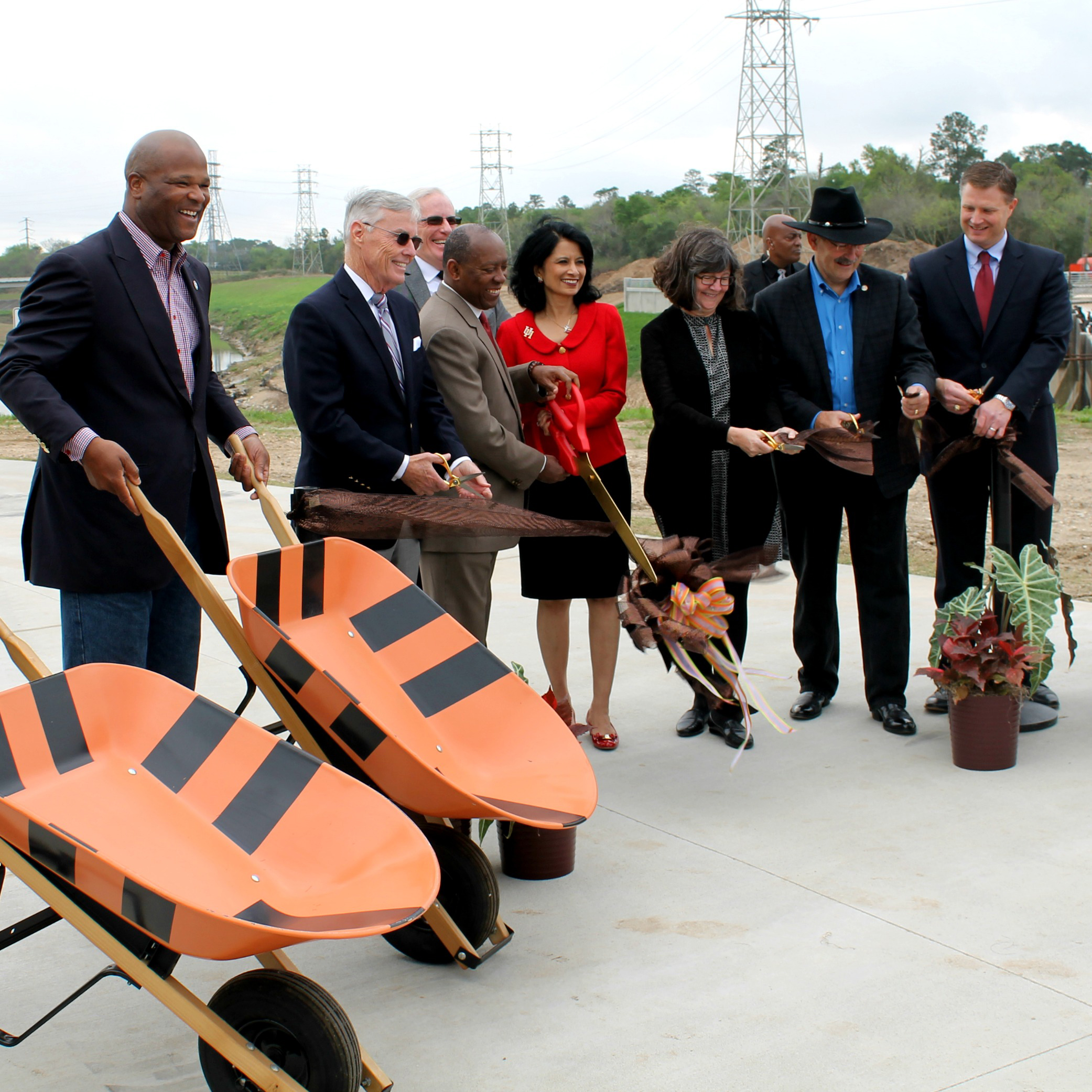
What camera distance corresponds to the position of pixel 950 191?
68375mm

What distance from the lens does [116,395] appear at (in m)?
2.94

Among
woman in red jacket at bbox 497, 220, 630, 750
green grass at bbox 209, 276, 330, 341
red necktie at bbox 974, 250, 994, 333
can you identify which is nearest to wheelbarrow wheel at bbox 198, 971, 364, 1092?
woman in red jacket at bbox 497, 220, 630, 750

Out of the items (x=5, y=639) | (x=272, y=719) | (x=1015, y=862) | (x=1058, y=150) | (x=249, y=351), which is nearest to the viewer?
(x=5, y=639)

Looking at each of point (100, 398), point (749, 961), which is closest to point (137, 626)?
point (100, 398)

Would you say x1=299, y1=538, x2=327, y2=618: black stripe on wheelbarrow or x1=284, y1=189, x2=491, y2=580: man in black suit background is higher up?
x1=284, y1=189, x2=491, y2=580: man in black suit background

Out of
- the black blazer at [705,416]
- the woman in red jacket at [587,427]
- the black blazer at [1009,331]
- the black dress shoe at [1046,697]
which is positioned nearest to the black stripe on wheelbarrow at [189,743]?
the woman in red jacket at [587,427]

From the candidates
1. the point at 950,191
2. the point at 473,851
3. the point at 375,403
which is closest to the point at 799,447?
the point at 375,403

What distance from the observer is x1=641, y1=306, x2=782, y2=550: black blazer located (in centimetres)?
428

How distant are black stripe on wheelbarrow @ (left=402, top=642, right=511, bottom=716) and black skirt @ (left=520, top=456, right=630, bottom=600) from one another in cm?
128

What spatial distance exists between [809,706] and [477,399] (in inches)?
71.2

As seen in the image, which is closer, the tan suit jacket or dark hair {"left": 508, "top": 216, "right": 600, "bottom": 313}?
the tan suit jacket

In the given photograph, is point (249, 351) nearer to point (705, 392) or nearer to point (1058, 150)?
point (705, 392)

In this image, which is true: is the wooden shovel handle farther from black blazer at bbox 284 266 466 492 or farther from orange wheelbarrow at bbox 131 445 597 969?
black blazer at bbox 284 266 466 492

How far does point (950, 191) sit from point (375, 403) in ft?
236
